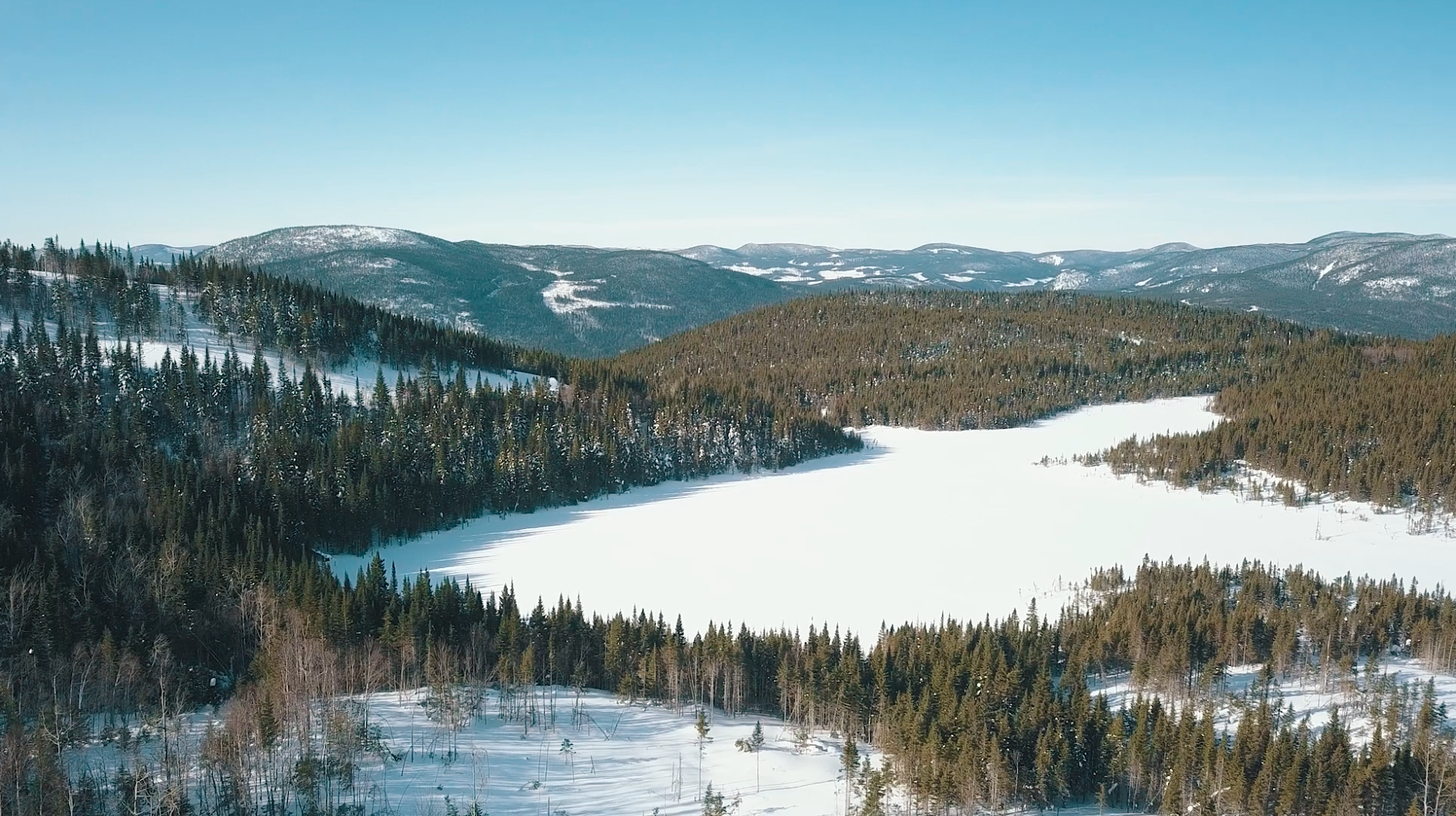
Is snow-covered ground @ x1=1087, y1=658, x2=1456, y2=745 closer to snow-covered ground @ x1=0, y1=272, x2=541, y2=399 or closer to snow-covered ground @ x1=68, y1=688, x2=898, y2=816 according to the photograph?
snow-covered ground @ x1=68, y1=688, x2=898, y2=816

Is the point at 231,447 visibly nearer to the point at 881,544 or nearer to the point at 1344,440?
the point at 881,544

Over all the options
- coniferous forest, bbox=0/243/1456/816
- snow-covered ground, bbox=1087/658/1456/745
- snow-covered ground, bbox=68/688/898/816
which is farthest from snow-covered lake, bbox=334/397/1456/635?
snow-covered ground, bbox=68/688/898/816

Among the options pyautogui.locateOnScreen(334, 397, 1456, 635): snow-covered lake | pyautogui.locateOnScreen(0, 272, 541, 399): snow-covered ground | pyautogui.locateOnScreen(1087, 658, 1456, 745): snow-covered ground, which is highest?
pyautogui.locateOnScreen(0, 272, 541, 399): snow-covered ground

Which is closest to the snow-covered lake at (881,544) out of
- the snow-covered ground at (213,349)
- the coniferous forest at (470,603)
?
the coniferous forest at (470,603)

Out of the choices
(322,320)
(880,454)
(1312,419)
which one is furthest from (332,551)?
(1312,419)

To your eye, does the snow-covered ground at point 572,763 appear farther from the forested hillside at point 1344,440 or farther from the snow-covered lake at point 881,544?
the forested hillside at point 1344,440

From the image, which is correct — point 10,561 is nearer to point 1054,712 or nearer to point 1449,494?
point 1054,712
